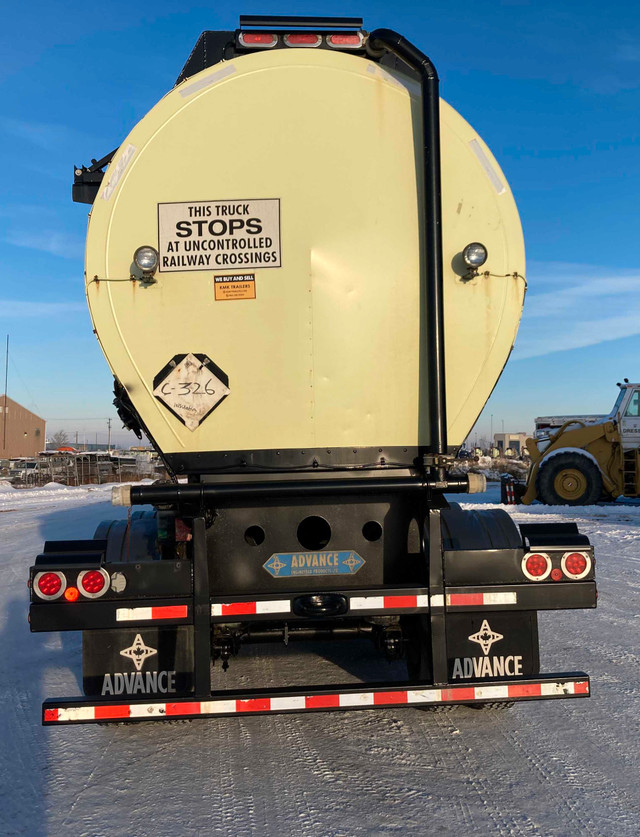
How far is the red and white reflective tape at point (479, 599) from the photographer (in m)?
3.75

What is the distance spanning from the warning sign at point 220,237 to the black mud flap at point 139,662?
80.2 inches

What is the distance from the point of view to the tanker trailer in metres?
3.73

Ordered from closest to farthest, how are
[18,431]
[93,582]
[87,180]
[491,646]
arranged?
[93,582] < [491,646] < [87,180] < [18,431]

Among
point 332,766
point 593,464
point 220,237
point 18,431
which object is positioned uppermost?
point 18,431

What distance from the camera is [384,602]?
369 centimetres

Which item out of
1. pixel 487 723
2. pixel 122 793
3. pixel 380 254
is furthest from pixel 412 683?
pixel 380 254

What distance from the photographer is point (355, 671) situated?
5.23 m

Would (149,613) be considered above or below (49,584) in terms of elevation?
below

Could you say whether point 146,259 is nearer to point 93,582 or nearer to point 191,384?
point 191,384

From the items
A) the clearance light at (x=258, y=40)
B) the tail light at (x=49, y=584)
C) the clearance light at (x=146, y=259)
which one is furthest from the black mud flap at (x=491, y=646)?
the clearance light at (x=258, y=40)

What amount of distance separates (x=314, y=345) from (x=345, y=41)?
1.82 meters

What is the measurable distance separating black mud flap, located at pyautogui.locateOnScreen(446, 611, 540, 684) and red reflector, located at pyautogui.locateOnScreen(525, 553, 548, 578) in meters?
0.30

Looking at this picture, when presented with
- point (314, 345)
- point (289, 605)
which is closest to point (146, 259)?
point (314, 345)

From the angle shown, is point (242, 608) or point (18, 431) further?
point (18, 431)
